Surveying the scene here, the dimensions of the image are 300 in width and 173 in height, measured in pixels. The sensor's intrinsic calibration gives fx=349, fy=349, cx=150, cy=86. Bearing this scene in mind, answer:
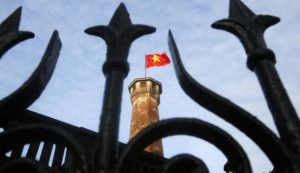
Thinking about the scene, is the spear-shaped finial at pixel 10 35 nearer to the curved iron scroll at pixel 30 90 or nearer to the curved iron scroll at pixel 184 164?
the curved iron scroll at pixel 30 90

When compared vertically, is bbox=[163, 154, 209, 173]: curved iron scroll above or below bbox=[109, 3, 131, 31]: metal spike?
below

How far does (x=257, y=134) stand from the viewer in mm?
1676

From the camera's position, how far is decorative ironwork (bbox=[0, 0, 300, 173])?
5.12 ft

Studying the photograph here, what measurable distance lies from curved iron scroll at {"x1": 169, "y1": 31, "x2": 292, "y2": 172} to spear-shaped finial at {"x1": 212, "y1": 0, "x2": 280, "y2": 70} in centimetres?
40

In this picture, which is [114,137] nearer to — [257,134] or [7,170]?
[7,170]

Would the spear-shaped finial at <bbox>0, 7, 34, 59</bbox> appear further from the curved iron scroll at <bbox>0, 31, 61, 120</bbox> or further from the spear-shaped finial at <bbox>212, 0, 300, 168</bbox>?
the spear-shaped finial at <bbox>212, 0, 300, 168</bbox>

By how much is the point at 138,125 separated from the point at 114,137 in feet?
74.6

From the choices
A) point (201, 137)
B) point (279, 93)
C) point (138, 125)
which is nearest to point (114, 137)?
point (201, 137)

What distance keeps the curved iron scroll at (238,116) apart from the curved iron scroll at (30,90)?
2.33 ft

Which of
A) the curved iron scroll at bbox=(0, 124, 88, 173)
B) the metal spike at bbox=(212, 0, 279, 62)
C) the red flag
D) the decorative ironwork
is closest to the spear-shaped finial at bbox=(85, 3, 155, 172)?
the decorative ironwork

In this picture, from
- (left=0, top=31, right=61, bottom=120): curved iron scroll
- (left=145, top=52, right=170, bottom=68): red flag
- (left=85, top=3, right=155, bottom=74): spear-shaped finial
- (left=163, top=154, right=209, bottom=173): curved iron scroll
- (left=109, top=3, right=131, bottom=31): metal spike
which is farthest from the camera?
(left=145, top=52, right=170, bottom=68): red flag

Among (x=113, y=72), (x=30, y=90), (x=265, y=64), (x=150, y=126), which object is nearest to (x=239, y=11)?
(x=265, y=64)

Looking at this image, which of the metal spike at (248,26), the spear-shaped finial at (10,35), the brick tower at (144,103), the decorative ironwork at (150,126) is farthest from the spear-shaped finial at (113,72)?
the brick tower at (144,103)

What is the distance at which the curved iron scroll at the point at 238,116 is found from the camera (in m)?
1.60
